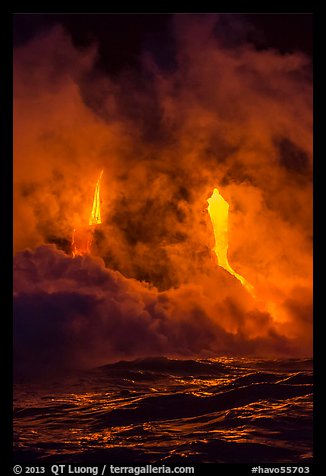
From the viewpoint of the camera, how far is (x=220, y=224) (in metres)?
6.34

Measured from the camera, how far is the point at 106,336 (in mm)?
6086

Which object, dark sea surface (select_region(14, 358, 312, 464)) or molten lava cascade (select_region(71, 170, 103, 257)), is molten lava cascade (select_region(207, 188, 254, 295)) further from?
molten lava cascade (select_region(71, 170, 103, 257))

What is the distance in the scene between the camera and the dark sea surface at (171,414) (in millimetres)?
5352

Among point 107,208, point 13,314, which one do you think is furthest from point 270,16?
point 13,314

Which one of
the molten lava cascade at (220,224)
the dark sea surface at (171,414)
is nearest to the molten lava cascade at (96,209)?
the molten lava cascade at (220,224)

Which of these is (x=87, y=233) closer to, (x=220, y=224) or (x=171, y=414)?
(x=220, y=224)

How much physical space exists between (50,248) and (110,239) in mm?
604

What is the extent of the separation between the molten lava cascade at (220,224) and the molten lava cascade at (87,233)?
1124 millimetres

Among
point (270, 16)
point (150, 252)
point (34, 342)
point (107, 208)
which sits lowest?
point (34, 342)

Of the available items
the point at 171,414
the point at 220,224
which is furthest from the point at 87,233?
the point at 171,414

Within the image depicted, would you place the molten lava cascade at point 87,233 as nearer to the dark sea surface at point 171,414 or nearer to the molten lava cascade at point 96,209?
the molten lava cascade at point 96,209
